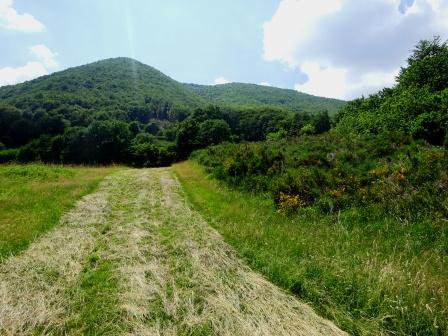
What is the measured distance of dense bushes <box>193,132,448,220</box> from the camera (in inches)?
387

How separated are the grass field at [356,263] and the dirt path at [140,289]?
0.43m

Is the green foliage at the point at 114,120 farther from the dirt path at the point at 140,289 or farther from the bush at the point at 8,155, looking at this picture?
the dirt path at the point at 140,289

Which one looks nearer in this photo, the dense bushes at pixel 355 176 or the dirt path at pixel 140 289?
the dirt path at pixel 140 289

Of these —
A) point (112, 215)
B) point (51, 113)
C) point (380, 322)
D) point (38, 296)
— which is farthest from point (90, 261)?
point (51, 113)

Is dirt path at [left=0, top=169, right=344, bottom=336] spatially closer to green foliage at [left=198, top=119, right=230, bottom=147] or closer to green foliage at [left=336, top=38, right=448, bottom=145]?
green foliage at [left=336, top=38, right=448, bottom=145]

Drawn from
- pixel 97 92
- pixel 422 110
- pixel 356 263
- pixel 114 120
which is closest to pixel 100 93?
pixel 97 92

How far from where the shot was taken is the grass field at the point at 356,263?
470 cm

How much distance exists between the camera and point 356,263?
638 centimetres

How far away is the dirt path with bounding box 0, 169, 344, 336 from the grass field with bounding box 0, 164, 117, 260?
0.48m

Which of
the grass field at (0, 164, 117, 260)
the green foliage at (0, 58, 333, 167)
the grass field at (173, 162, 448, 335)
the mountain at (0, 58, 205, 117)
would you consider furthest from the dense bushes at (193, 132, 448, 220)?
the mountain at (0, 58, 205, 117)

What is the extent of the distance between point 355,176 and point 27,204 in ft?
39.4

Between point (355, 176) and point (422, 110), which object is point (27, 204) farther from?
point (422, 110)

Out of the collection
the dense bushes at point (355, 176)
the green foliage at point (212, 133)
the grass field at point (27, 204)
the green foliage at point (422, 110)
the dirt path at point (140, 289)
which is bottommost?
the green foliage at point (212, 133)

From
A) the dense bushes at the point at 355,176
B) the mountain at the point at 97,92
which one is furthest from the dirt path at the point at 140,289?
the mountain at the point at 97,92
